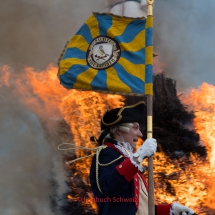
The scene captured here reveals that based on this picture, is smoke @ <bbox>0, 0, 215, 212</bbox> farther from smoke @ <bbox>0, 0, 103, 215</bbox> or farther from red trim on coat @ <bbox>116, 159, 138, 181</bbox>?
red trim on coat @ <bbox>116, 159, 138, 181</bbox>

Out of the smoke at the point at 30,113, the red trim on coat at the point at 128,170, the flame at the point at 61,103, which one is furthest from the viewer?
the flame at the point at 61,103

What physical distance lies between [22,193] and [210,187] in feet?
7.05

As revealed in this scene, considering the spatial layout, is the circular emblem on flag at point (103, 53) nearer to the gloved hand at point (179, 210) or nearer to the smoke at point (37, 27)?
the gloved hand at point (179, 210)

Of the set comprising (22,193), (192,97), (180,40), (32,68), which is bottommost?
(22,193)

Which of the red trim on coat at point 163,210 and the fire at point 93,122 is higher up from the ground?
the fire at point 93,122

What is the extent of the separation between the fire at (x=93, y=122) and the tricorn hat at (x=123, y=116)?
1.89 metres

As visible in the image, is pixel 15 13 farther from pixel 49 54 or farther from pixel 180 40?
pixel 180 40

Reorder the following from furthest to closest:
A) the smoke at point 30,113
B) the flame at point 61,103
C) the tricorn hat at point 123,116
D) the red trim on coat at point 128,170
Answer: the flame at point 61,103 < the smoke at point 30,113 < the tricorn hat at point 123,116 < the red trim on coat at point 128,170

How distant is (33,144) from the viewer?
4.31 m

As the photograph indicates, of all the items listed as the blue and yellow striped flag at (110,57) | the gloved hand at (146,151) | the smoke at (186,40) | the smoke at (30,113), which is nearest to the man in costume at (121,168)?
the gloved hand at (146,151)

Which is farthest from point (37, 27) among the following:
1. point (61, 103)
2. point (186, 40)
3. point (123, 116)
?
point (123, 116)

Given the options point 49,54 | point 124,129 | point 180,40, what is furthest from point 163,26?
point 124,129

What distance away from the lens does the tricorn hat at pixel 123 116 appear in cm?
248

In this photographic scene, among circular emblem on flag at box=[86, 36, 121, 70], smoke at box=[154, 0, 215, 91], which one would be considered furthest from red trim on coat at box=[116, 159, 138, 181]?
smoke at box=[154, 0, 215, 91]
